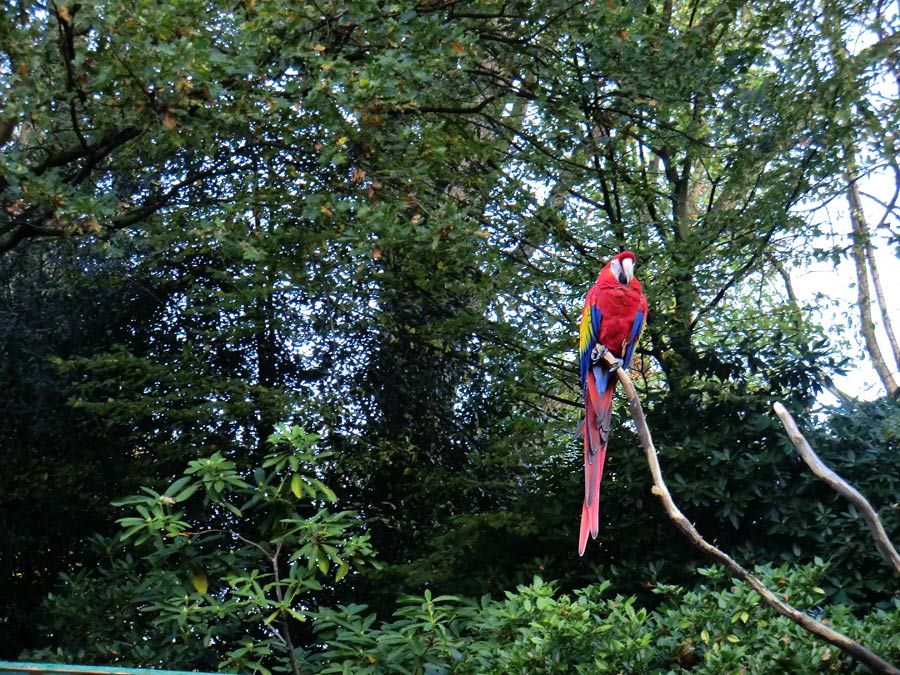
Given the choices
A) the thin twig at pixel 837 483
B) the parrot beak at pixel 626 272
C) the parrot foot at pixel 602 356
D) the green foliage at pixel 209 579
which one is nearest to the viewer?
the thin twig at pixel 837 483

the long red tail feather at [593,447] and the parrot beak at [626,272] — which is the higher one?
the parrot beak at [626,272]

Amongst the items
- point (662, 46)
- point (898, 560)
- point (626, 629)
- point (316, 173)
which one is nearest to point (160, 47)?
point (316, 173)

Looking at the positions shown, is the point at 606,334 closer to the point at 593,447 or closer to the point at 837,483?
the point at 593,447

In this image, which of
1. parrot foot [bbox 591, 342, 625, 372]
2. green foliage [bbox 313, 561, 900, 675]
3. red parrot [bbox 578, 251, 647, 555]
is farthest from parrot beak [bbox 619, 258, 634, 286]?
green foliage [bbox 313, 561, 900, 675]

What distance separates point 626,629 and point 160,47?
122 inches

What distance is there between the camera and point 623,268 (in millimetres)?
4406

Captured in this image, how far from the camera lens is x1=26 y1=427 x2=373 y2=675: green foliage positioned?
3639mm

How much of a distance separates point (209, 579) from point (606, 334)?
87.6 inches

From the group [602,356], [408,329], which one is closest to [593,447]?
[602,356]

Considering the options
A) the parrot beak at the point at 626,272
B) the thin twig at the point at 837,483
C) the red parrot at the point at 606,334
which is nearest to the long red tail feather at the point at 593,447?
the red parrot at the point at 606,334

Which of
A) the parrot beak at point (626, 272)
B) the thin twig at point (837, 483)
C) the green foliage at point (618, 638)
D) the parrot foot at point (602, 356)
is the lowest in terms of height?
the green foliage at point (618, 638)

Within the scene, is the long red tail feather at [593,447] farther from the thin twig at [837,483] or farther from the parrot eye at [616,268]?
the thin twig at [837,483]

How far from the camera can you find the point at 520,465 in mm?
6305

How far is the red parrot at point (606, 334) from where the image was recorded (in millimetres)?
3999
